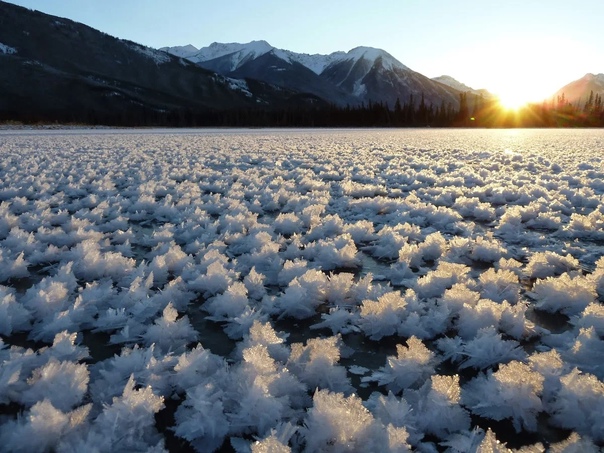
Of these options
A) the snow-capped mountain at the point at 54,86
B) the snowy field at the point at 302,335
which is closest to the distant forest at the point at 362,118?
the snow-capped mountain at the point at 54,86

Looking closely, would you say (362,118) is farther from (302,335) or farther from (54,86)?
(54,86)

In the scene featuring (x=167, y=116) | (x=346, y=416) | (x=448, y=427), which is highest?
(x=167, y=116)

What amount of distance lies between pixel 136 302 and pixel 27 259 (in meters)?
2.01

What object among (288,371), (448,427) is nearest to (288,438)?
(288,371)

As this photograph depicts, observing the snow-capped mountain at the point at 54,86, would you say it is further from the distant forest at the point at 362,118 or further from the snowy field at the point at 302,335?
the snowy field at the point at 302,335

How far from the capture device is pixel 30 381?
2256 mm

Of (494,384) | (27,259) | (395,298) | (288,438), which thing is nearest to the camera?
(288,438)

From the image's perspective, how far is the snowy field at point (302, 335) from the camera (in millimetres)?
2006

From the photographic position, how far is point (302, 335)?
10.1 feet

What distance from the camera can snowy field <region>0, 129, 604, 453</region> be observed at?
2006 mm

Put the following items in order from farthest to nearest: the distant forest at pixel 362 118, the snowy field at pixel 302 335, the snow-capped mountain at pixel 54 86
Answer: the snow-capped mountain at pixel 54 86 < the distant forest at pixel 362 118 < the snowy field at pixel 302 335

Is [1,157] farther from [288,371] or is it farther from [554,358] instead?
[554,358]

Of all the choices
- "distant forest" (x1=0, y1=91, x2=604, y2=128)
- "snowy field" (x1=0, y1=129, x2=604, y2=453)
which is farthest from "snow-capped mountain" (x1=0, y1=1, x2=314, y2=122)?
"snowy field" (x1=0, y1=129, x2=604, y2=453)

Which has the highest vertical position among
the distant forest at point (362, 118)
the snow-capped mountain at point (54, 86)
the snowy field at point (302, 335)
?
the snow-capped mountain at point (54, 86)
